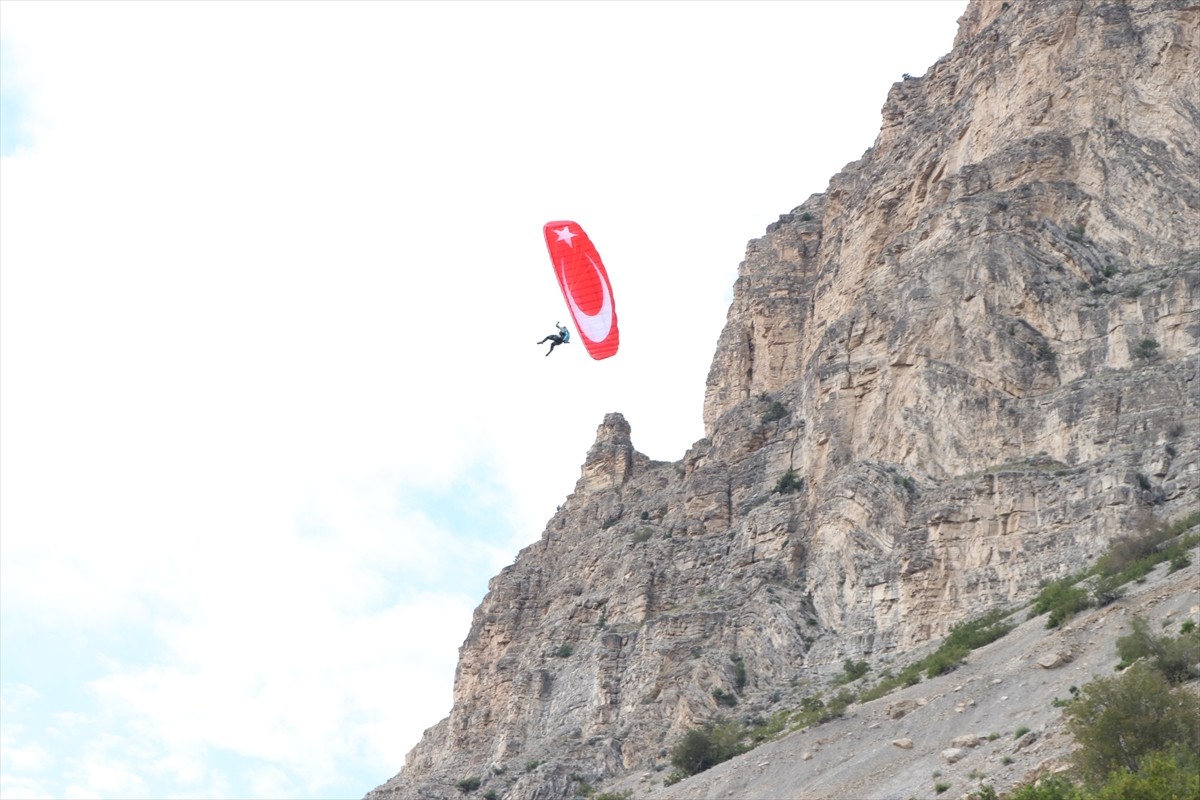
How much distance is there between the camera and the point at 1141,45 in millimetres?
64750

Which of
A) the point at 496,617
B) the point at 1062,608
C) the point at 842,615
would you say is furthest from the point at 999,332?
the point at 496,617

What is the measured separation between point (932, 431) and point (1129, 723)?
2406 cm

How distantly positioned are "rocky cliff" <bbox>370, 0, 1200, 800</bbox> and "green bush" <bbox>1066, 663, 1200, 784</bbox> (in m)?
14.9

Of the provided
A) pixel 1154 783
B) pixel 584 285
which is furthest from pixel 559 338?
pixel 1154 783

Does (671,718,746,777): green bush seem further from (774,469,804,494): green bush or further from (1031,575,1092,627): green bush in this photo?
(774,469,804,494): green bush

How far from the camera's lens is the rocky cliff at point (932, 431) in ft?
174

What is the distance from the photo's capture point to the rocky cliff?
174ft

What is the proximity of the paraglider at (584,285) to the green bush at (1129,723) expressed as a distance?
47.6 feet

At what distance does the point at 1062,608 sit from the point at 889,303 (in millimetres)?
19264

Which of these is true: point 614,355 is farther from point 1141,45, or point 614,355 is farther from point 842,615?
point 1141,45

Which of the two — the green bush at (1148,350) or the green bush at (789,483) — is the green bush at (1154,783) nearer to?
the green bush at (1148,350)

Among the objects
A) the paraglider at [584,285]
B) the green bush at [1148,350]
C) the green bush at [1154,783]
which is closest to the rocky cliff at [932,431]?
the green bush at [1148,350]

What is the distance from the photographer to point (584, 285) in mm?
46438

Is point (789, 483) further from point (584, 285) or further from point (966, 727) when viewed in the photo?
point (966, 727)
